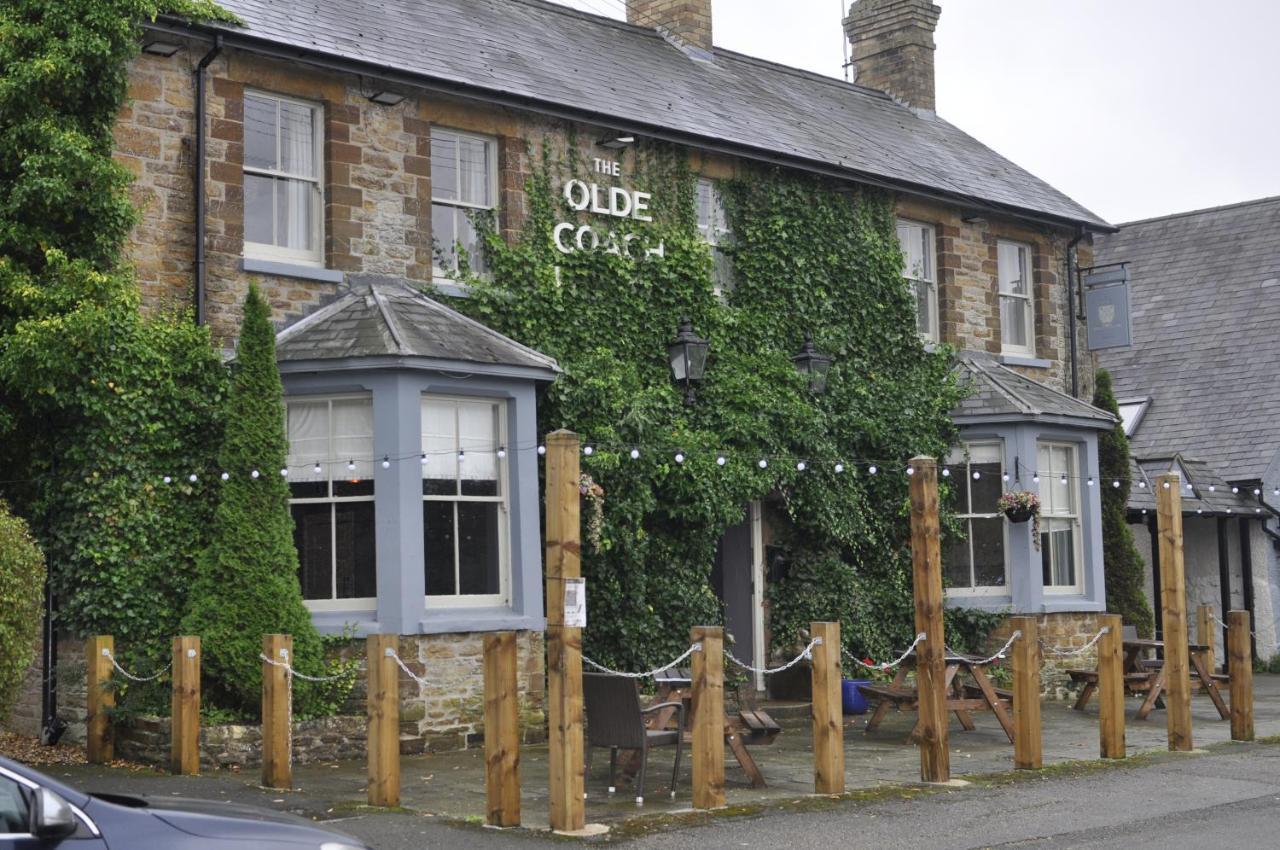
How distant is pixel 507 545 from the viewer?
1520cm

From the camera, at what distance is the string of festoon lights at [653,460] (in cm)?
1431

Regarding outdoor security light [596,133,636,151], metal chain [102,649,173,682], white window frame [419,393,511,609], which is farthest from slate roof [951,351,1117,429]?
metal chain [102,649,173,682]

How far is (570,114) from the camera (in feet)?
55.0

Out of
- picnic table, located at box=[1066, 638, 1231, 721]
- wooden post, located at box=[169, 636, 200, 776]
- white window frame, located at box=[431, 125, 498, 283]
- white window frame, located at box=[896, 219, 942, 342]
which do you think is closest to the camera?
wooden post, located at box=[169, 636, 200, 776]

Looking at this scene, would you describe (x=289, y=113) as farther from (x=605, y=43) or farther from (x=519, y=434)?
(x=605, y=43)

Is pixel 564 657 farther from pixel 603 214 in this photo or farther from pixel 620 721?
pixel 603 214

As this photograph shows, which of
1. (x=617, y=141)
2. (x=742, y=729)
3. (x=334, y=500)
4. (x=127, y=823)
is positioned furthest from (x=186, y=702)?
(x=617, y=141)

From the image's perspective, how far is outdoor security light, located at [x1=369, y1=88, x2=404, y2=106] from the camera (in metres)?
15.5

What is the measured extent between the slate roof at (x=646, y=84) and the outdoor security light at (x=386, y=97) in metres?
0.29

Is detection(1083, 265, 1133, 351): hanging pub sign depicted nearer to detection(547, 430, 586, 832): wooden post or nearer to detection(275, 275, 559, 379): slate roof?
detection(275, 275, 559, 379): slate roof

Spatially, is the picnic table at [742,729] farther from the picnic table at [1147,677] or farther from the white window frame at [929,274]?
the white window frame at [929,274]

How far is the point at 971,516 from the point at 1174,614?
19.1ft

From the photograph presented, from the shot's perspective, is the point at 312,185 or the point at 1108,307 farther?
the point at 1108,307

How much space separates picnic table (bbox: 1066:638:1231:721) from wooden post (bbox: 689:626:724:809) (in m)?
7.19
